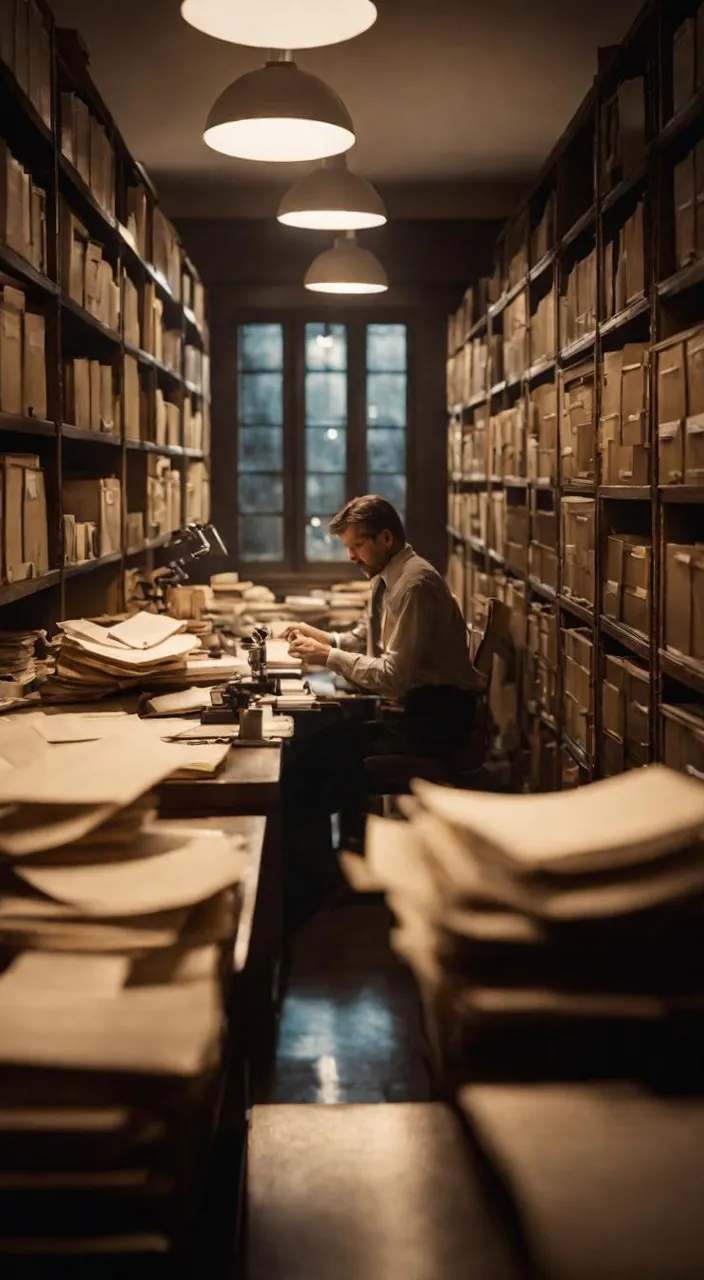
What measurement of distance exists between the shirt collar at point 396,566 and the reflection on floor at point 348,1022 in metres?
1.26

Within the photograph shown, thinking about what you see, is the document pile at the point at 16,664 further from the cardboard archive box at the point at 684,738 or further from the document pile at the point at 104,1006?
the document pile at the point at 104,1006

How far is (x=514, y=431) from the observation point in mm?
6188

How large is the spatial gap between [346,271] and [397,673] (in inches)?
108

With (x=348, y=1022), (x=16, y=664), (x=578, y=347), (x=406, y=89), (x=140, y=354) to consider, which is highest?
(x=406, y=89)

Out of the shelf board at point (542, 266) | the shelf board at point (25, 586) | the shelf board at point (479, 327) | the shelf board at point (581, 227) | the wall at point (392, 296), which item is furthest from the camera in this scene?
the wall at point (392, 296)

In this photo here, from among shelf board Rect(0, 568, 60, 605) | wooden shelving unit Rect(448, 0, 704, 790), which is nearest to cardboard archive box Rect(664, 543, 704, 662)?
wooden shelving unit Rect(448, 0, 704, 790)

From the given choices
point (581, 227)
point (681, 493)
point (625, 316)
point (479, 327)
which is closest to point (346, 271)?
point (479, 327)

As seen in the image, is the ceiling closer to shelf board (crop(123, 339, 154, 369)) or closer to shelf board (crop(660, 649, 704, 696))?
shelf board (crop(123, 339, 154, 369))

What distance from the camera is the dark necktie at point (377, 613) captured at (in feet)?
16.7

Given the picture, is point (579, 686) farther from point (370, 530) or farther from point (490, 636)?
point (370, 530)

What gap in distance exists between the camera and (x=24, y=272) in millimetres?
3232

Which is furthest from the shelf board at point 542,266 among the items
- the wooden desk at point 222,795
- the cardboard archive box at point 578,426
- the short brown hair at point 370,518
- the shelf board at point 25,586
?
the wooden desk at point 222,795

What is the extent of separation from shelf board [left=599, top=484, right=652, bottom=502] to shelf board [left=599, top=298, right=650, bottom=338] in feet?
1.49

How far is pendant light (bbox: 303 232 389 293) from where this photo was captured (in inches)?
257
